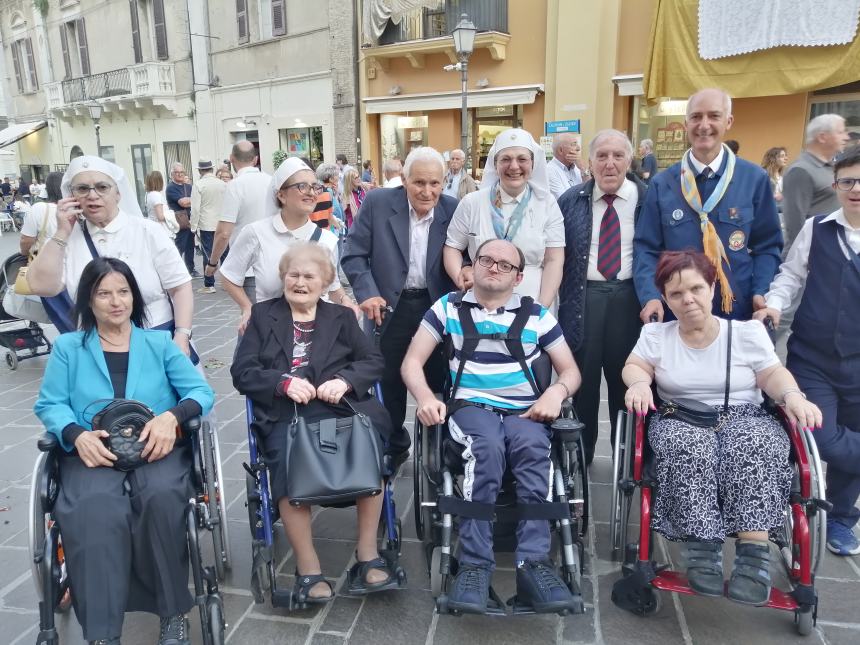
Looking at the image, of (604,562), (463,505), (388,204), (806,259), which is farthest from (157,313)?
(806,259)

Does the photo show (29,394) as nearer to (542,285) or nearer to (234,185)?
(234,185)

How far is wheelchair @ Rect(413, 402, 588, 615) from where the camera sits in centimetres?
228

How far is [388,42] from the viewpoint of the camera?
46.0 ft

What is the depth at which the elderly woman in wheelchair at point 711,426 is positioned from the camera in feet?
7.27

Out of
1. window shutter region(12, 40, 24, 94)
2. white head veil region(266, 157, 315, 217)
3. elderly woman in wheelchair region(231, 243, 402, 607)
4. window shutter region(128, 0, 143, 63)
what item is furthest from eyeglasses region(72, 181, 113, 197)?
window shutter region(12, 40, 24, 94)

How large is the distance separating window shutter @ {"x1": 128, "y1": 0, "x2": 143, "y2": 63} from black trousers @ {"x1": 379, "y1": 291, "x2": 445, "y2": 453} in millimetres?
21211

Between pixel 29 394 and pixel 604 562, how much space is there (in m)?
4.65

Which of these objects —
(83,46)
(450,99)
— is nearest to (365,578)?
(450,99)

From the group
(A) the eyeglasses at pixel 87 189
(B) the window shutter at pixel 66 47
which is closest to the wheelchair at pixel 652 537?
(A) the eyeglasses at pixel 87 189

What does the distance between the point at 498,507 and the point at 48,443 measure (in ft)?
5.36

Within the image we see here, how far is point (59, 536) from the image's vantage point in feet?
7.02

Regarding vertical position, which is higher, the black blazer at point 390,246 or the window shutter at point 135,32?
the window shutter at point 135,32

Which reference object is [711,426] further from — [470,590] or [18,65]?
[18,65]

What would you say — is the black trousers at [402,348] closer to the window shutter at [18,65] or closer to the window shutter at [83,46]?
the window shutter at [83,46]
